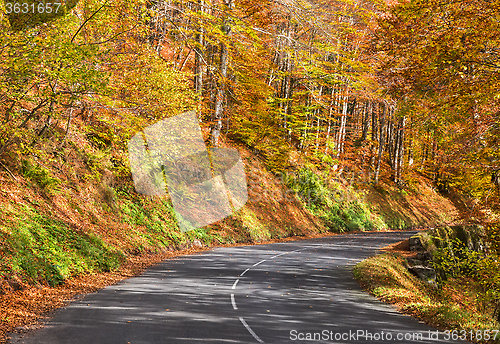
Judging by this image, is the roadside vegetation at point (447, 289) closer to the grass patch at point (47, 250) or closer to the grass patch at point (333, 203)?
the grass patch at point (47, 250)

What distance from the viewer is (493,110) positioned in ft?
37.0

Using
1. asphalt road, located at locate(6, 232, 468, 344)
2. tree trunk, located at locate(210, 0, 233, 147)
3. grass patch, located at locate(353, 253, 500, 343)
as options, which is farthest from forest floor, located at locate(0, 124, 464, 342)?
tree trunk, located at locate(210, 0, 233, 147)

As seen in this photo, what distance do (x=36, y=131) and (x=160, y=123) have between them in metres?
5.05

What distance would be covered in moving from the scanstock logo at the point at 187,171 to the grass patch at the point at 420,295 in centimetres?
1013

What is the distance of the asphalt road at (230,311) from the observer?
7832mm

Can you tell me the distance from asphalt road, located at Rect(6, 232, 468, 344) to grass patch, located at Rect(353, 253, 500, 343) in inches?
20.4

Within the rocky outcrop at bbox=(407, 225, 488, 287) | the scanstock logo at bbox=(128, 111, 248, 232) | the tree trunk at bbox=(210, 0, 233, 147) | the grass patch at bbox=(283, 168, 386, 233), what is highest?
Answer: the tree trunk at bbox=(210, 0, 233, 147)

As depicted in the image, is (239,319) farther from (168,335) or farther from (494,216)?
(494,216)

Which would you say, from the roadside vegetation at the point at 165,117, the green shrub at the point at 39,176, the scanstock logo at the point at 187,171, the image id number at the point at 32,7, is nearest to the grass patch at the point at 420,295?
the roadside vegetation at the point at 165,117

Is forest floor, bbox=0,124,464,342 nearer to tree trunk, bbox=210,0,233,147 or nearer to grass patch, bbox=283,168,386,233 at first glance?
grass patch, bbox=283,168,386,233

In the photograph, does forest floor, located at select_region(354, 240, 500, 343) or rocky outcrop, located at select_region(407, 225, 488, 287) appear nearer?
forest floor, located at select_region(354, 240, 500, 343)

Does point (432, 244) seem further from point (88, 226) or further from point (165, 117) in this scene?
point (88, 226)

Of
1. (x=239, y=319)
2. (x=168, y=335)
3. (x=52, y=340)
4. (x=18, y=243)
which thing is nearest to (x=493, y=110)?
(x=239, y=319)

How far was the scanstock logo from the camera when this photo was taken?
19.4m
